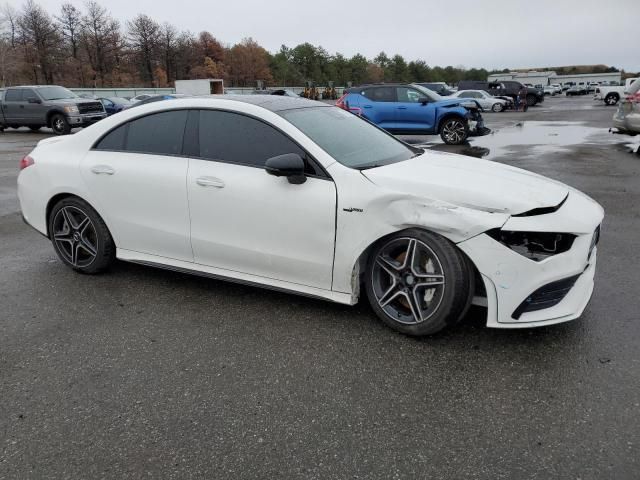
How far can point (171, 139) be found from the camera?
3.99 meters

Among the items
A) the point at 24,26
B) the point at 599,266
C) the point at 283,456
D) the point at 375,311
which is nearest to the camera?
the point at 283,456

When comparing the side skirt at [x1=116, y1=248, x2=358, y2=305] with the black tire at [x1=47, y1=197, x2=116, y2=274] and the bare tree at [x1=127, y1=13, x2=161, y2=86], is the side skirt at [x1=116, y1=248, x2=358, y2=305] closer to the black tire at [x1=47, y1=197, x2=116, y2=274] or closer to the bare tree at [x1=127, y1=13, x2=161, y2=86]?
the black tire at [x1=47, y1=197, x2=116, y2=274]

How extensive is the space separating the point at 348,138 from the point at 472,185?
1.12 metres

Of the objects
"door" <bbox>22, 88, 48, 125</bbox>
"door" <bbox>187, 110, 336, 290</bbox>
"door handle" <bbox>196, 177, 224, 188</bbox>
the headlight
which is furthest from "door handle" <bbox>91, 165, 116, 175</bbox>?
"door" <bbox>22, 88, 48, 125</bbox>

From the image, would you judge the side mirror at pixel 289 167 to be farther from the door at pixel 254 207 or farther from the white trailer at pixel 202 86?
the white trailer at pixel 202 86

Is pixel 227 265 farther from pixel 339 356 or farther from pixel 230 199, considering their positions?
pixel 339 356

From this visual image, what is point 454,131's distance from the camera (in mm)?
14359

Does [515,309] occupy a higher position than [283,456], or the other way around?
[515,309]

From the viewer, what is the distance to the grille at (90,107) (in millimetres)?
19125

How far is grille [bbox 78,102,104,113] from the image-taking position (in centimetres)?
1912

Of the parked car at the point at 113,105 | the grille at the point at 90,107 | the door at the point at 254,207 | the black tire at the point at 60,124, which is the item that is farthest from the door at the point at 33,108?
the door at the point at 254,207

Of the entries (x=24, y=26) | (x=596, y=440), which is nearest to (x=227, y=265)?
(x=596, y=440)

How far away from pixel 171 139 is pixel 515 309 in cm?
280

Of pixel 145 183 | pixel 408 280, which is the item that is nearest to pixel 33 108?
pixel 145 183
